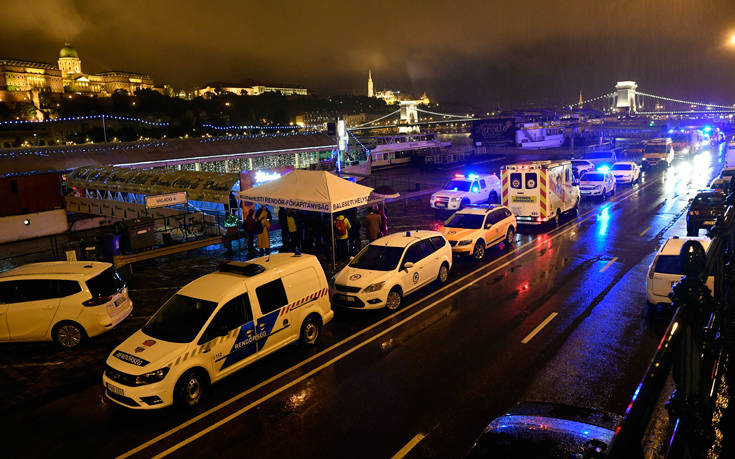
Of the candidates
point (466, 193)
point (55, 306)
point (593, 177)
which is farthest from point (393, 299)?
point (593, 177)

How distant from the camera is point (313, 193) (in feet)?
50.4

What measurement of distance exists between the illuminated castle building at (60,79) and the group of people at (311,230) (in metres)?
157

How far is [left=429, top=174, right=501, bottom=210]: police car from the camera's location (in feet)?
86.1

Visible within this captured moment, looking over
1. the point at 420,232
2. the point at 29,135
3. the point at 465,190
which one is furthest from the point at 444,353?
the point at 29,135

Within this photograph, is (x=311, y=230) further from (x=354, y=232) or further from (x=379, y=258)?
(x=379, y=258)

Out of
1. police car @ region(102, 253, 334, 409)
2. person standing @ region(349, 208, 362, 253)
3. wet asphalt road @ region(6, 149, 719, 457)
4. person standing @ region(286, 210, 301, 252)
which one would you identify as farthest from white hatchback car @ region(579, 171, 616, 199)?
police car @ region(102, 253, 334, 409)

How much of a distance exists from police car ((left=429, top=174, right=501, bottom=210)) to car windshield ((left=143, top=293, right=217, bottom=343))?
19.1 metres

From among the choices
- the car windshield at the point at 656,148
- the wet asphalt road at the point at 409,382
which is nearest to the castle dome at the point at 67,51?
the car windshield at the point at 656,148

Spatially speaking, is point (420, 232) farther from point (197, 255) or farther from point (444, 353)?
point (197, 255)

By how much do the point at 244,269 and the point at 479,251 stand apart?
972cm

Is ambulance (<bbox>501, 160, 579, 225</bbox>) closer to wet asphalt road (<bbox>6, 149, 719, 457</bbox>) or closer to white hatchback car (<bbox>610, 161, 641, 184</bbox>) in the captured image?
wet asphalt road (<bbox>6, 149, 719, 457</bbox>)

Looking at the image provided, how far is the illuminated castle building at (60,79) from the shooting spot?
150500 millimetres

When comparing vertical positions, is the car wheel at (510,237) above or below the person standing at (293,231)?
below

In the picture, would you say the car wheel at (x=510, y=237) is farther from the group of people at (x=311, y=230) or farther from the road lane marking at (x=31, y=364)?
the road lane marking at (x=31, y=364)
